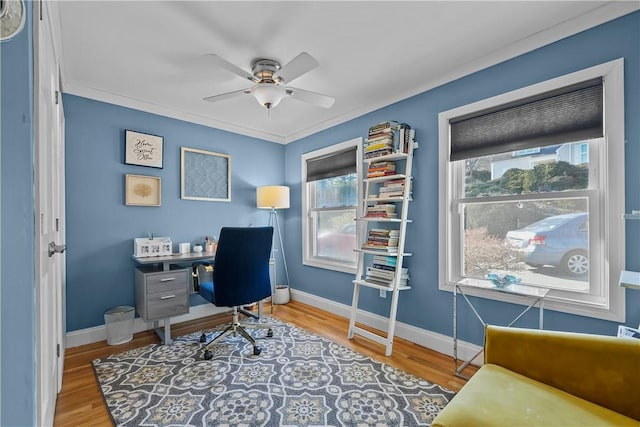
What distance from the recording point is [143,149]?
3004 mm

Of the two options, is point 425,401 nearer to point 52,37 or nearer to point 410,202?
point 410,202

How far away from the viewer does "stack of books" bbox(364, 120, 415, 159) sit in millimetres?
2629

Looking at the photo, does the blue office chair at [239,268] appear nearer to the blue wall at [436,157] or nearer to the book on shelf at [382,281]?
the book on shelf at [382,281]

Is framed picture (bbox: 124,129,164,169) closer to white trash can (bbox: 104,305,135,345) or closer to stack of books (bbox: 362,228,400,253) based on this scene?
white trash can (bbox: 104,305,135,345)

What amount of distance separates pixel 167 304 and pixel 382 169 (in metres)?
2.41

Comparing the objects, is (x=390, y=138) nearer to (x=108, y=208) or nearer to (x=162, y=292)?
(x=162, y=292)

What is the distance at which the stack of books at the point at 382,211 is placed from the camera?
8.92ft

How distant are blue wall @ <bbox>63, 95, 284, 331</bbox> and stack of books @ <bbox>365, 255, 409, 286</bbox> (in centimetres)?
207

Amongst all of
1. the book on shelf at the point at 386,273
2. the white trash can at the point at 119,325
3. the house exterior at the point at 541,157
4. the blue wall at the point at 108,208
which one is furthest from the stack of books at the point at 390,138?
the white trash can at the point at 119,325

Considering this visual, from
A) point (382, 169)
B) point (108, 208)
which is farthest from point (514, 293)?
point (108, 208)

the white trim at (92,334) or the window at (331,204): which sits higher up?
the window at (331,204)

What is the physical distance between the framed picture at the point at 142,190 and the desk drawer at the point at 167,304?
102 cm

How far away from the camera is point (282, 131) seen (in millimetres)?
4047

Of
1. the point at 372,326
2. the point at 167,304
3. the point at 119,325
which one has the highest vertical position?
the point at 167,304
